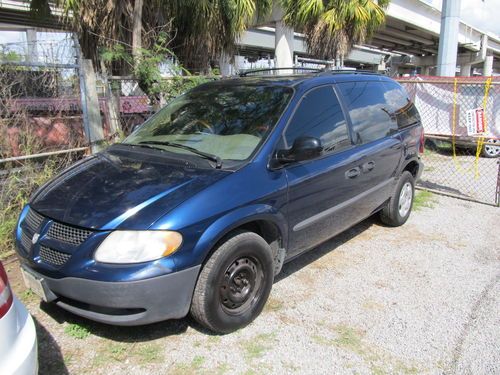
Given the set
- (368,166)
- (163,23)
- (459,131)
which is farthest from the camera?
(459,131)

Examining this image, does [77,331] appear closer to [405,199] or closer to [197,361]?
[197,361]

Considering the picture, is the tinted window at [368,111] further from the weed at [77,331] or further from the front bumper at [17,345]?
the front bumper at [17,345]

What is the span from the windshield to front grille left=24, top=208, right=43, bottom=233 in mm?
1100

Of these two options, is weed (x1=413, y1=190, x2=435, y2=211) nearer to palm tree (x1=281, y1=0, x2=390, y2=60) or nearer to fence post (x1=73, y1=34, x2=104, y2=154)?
fence post (x1=73, y1=34, x2=104, y2=154)

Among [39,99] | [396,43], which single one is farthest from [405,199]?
[396,43]

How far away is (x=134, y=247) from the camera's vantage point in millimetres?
2545

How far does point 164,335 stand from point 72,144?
130 inches

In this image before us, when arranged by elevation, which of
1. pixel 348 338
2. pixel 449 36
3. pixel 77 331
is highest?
pixel 449 36

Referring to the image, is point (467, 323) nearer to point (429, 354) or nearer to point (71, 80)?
point (429, 354)

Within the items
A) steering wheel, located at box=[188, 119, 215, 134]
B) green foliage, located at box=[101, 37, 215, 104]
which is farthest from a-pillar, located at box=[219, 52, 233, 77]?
steering wheel, located at box=[188, 119, 215, 134]

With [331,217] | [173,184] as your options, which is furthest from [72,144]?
[331,217]

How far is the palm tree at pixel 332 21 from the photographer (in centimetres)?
1092

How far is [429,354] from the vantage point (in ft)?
9.65

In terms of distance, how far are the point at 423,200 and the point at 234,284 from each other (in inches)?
181
